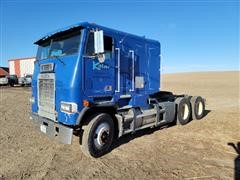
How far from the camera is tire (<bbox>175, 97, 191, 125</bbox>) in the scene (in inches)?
374

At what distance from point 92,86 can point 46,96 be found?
1.38 metres

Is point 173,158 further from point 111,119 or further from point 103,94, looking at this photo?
point 103,94

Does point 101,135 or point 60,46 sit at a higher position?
point 60,46

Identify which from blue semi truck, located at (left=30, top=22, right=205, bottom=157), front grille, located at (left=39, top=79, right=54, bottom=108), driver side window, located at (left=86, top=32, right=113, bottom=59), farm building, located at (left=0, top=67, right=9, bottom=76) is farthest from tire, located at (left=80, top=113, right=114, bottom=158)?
farm building, located at (left=0, top=67, right=9, bottom=76)

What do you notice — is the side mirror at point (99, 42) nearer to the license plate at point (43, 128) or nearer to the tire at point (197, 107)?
the license plate at point (43, 128)

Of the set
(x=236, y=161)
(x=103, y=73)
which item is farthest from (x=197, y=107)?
(x=103, y=73)

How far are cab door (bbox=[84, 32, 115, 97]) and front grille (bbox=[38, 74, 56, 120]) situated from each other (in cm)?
98

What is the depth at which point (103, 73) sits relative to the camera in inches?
249

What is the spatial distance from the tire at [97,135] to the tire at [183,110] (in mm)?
3964

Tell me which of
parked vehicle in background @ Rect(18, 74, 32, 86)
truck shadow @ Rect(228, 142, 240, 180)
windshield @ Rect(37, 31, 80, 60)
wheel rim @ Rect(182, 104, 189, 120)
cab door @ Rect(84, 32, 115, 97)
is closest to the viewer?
truck shadow @ Rect(228, 142, 240, 180)

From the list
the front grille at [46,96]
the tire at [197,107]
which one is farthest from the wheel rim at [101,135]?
the tire at [197,107]

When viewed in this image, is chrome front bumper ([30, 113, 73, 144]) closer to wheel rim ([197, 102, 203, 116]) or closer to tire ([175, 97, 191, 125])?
tire ([175, 97, 191, 125])

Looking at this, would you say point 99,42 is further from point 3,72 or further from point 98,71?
point 3,72

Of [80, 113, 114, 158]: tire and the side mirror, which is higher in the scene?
the side mirror
